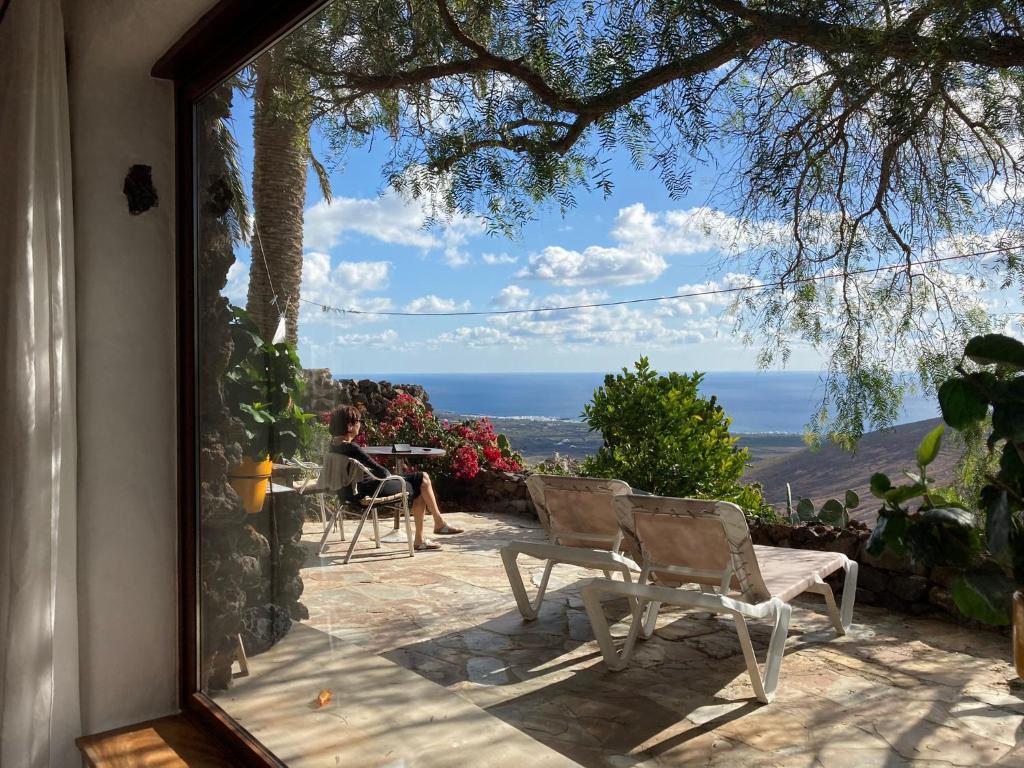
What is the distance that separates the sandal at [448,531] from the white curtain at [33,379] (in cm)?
446

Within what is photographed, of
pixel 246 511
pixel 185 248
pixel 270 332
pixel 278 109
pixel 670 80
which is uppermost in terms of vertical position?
pixel 670 80

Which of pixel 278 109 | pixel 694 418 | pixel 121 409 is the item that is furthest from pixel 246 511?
pixel 694 418

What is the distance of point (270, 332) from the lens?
210 cm

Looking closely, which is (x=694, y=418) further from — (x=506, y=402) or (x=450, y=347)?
(x=506, y=402)

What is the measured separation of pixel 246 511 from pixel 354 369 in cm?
48

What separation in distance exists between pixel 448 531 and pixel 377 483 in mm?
2821

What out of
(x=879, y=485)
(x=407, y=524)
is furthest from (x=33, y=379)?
(x=407, y=524)

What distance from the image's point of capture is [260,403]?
2.11m

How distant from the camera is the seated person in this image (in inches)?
92.2

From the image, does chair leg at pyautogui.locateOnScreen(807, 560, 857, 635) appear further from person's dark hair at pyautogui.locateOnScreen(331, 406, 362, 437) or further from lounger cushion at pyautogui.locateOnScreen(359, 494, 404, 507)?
person's dark hair at pyautogui.locateOnScreen(331, 406, 362, 437)

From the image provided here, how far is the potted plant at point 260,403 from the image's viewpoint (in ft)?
6.81

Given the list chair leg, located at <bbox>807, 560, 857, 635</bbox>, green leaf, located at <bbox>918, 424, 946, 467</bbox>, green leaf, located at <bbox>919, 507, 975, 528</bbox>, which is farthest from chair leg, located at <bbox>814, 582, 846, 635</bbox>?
green leaf, located at <bbox>919, 507, 975, 528</bbox>

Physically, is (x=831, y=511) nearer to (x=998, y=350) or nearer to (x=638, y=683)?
(x=638, y=683)

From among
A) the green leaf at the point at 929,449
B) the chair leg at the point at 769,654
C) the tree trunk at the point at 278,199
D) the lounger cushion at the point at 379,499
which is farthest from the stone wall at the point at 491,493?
the green leaf at the point at 929,449
